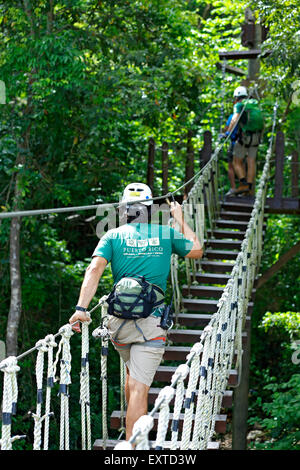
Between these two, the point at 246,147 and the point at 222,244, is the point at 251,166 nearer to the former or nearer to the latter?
the point at 246,147

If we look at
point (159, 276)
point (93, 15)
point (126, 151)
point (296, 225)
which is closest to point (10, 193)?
point (126, 151)

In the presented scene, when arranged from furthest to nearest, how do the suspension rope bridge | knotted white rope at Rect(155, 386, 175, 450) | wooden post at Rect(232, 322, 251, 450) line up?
wooden post at Rect(232, 322, 251, 450) → the suspension rope bridge → knotted white rope at Rect(155, 386, 175, 450)

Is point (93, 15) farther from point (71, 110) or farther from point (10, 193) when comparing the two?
point (10, 193)

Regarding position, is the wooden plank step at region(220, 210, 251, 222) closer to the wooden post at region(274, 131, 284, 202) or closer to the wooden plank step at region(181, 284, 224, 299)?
the wooden post at region(274, 131, 284, 202)

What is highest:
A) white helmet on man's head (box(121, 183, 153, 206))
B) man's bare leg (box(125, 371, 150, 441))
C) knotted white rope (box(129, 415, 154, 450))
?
white helmet on man's head (box(121, 183, 153, 206))

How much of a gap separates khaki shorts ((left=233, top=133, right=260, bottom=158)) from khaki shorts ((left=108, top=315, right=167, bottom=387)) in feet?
14.8

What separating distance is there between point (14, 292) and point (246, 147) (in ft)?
9.67

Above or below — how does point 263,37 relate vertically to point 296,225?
above

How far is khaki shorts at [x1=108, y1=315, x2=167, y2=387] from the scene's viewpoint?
3.76 meters

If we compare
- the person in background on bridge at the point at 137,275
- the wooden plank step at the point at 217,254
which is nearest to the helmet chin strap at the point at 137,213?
the person in background on bridge at the point at 137,275

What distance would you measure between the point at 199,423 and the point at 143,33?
625 cm

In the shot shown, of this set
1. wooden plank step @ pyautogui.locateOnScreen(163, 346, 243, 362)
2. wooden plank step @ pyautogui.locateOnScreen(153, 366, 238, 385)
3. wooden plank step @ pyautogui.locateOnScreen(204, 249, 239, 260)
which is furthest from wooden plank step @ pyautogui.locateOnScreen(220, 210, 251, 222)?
wooden plank step @ pyautogui.locateOnScreen(153, 366, 238, 385)

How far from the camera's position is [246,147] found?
8.03 metres

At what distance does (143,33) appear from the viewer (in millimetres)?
8891
